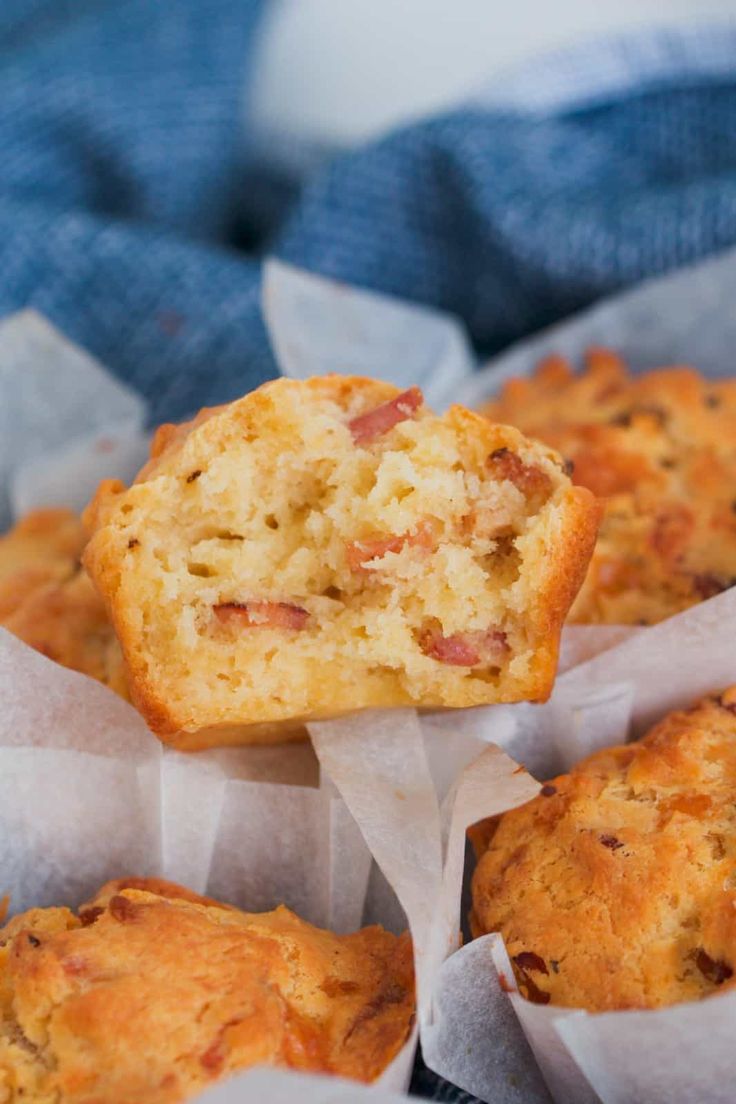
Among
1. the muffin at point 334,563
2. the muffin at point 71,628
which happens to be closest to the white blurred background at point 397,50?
the muffin at point 71,628

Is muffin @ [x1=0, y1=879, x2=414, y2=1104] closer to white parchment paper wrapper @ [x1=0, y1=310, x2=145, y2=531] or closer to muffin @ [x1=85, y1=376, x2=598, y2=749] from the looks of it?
muffin @ [x1=85, y1=376, x2=598, y2=749]

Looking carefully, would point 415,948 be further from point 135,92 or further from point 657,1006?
point 135,92

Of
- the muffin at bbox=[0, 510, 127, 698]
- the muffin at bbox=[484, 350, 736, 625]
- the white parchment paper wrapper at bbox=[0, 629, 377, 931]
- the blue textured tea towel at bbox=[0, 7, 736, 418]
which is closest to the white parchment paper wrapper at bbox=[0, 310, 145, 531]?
the blue textured tea towel at bbox=[0, 7, 736, 418]

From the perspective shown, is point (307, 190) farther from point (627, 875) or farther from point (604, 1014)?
point (604, 1014)

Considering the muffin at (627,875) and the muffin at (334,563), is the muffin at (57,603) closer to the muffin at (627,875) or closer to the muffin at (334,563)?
the muffin at (334,563)

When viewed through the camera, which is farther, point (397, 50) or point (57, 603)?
point (397, 50)

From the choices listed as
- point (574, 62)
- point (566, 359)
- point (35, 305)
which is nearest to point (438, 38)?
point (574, 62)

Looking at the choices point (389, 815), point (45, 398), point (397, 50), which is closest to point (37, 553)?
point (45, 398)
